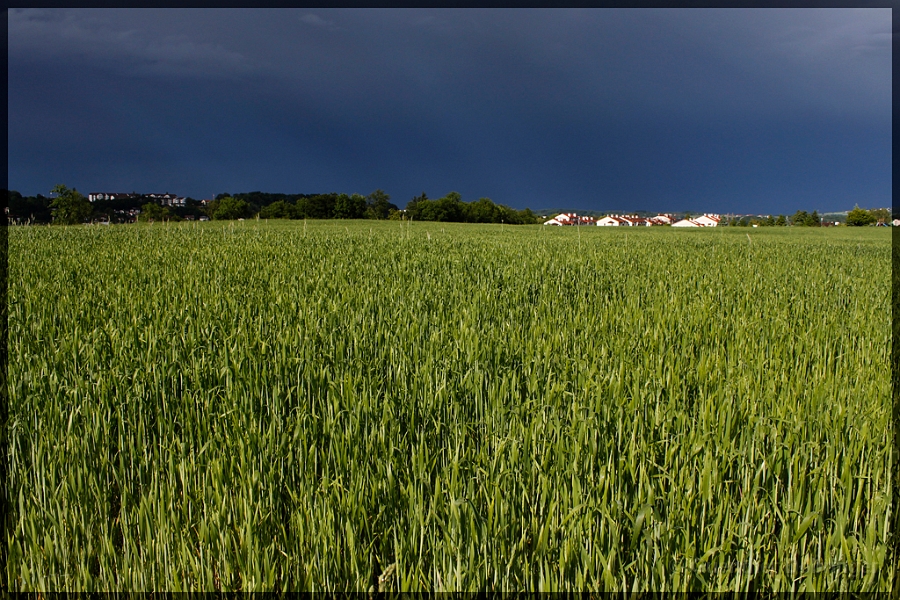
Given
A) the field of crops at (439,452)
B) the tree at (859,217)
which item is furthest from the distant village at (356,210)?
the field of crops at (439,452)

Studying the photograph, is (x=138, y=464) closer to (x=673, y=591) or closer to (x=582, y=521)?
(x=582, y=521)

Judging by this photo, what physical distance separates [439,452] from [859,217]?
441ft

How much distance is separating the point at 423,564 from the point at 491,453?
805mm

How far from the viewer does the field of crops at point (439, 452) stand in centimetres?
178

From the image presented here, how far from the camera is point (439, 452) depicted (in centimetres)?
228

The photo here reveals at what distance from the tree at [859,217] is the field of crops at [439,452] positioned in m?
124

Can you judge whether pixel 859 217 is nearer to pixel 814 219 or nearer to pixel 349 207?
pixel 814 219

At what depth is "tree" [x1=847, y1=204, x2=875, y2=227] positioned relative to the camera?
341 feet

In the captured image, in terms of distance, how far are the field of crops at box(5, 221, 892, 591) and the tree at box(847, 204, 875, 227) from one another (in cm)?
12381

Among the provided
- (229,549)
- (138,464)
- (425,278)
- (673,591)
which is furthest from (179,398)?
(425,278)

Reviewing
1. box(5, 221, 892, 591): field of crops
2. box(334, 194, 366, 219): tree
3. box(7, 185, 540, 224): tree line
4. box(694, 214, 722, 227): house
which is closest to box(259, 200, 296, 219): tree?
box(7, 185, 540, 224): tree line

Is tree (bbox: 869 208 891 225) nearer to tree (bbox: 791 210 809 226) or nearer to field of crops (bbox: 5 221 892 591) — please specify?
tree (bbox: 791 210 809 226)

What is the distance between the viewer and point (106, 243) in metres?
13.0

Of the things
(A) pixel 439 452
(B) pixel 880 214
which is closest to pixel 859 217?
(B) pixel 880 214
